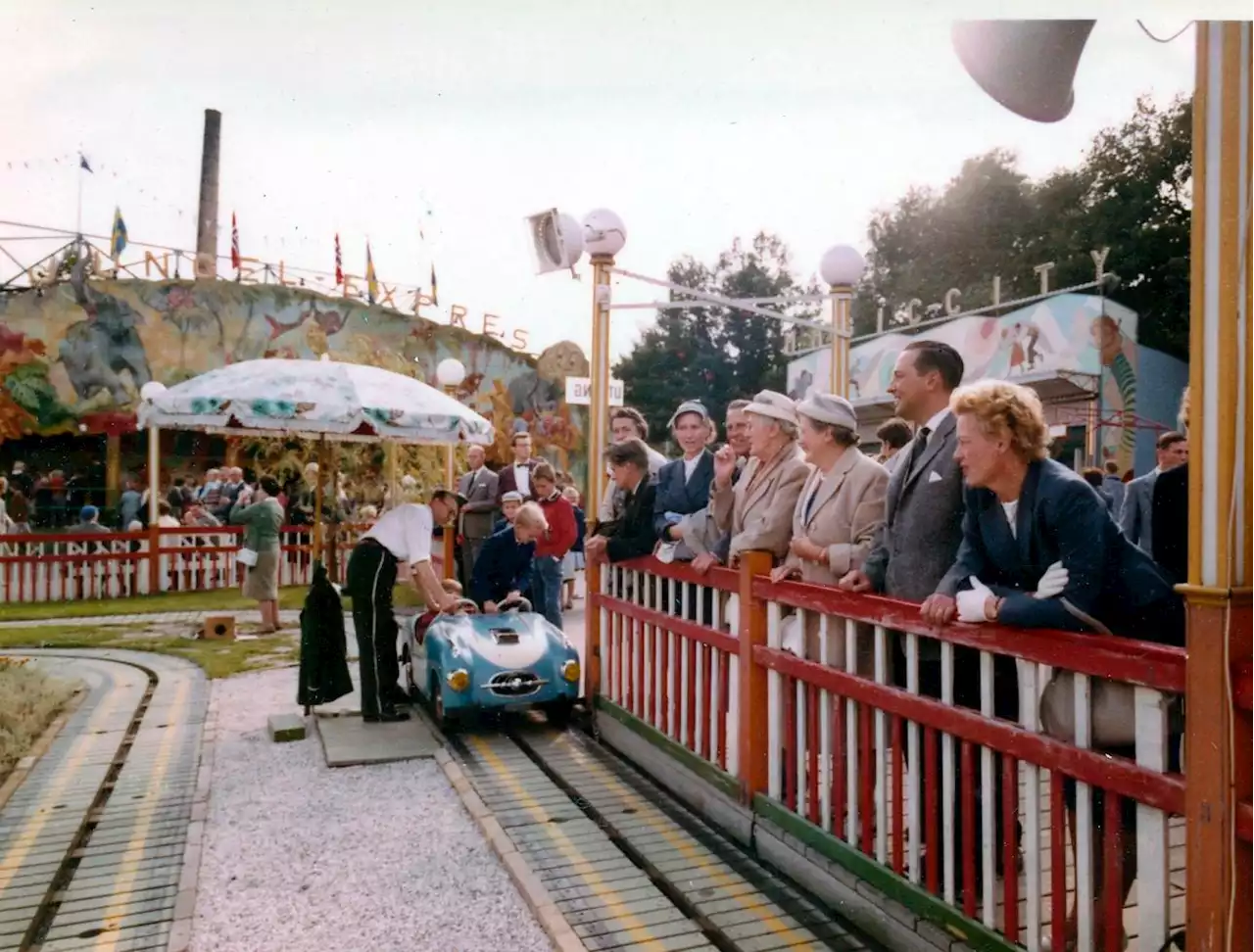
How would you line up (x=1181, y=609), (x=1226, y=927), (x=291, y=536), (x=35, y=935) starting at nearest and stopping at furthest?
(x=1226, y=927) < (x=1181, y=609) < (x=35, y=935) < (x=291, y=536)

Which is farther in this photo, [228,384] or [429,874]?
[228,384]

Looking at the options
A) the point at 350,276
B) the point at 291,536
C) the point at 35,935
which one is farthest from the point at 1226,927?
the point at 350,276

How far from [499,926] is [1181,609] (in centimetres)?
252

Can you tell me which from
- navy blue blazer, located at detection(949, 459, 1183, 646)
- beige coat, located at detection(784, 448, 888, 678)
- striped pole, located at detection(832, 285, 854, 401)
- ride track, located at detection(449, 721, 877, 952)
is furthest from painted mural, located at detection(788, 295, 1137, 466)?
navy blue blazer, located at detection(949, 459, 1183, 646)

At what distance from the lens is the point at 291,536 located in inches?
635

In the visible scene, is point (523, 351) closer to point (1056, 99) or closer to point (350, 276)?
point (350, 276)

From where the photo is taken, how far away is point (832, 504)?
159 inches

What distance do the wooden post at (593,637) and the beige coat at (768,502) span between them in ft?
5.80

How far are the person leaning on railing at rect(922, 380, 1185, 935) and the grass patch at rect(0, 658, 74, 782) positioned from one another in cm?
540

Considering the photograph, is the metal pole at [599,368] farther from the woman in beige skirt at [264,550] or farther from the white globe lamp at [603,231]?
the woman in beige skirt at [264,550]

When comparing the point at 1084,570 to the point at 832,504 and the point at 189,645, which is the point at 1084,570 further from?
the point at 189,645

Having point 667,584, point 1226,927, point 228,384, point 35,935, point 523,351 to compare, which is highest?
point 523,351

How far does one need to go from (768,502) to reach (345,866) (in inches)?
96.0

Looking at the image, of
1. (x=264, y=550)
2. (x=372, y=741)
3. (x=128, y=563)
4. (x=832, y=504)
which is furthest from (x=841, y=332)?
(x=128, y=563)
